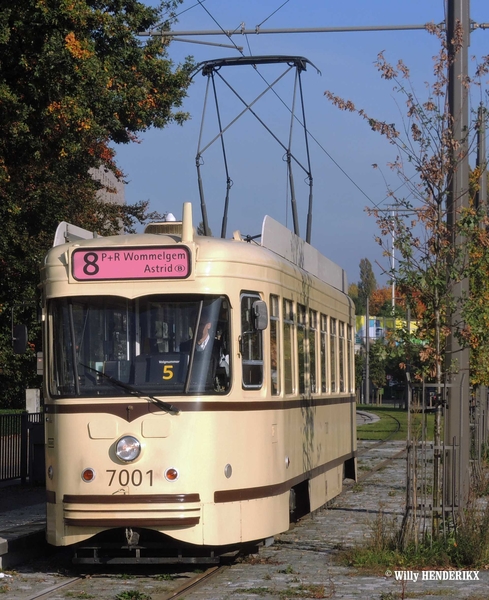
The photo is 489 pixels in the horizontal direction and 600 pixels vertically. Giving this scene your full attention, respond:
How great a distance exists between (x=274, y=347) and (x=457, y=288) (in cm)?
192

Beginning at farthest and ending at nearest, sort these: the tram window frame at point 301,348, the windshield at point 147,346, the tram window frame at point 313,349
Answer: the tram window frame at point 313,349, the tram window frame at point 301,348, the windshield at point 147,346

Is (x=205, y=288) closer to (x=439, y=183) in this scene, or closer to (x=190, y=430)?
(x=190, y=430)

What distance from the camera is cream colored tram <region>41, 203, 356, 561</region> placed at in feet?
31.5

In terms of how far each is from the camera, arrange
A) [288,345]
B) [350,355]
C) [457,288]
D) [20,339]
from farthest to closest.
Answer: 1. [350,355]
2. [288,345]
3. [20,339]
4. [457,288]

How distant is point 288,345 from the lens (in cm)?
1161

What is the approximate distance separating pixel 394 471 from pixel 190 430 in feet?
43.8

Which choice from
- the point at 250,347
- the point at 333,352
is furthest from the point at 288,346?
the point at 333,352

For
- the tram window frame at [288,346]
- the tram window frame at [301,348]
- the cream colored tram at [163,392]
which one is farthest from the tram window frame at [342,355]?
the cream colored tram at [163,392]

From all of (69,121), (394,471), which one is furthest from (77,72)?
(394,471)

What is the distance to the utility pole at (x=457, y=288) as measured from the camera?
35.2 ft

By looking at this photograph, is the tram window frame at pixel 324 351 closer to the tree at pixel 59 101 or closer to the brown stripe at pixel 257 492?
the brown stripe at pixel 257 492

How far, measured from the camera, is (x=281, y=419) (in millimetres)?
10898

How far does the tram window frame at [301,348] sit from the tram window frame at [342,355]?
311 centimetres

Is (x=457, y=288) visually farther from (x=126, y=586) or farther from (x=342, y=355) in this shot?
(x=342, y=355)
